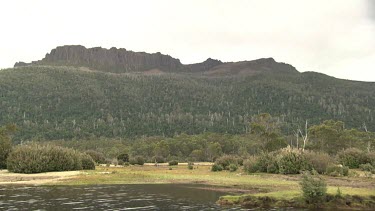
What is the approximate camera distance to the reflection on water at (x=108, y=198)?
80.0 ft

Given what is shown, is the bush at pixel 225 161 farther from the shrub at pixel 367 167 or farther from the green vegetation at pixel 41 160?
the green vegetation at pixel 41 160

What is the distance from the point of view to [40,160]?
47.6 meters

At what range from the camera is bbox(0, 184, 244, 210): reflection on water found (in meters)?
24.4

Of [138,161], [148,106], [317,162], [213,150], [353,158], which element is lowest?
[138,161]

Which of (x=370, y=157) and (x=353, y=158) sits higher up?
(x=370, y=157)

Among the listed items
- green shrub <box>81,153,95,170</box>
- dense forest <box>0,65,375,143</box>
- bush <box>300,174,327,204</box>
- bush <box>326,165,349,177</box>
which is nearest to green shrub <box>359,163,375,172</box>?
bush <box>326,165,349,177</box>

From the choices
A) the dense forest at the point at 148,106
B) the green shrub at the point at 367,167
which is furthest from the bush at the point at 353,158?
the dense forest at the point at 148,106

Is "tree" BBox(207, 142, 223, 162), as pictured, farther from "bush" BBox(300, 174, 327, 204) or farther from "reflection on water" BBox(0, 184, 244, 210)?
"bush" BBox(300, 174, 327, 204)

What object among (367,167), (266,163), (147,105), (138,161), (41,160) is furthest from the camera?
(147,105)

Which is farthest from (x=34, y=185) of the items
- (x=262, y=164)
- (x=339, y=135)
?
(x=339, y=135)

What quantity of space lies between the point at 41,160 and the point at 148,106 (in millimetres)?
122086

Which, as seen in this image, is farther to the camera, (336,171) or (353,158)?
(353,158)

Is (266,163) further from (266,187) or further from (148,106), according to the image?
(148,106)

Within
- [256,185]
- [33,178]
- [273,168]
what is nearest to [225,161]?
[273,168]
